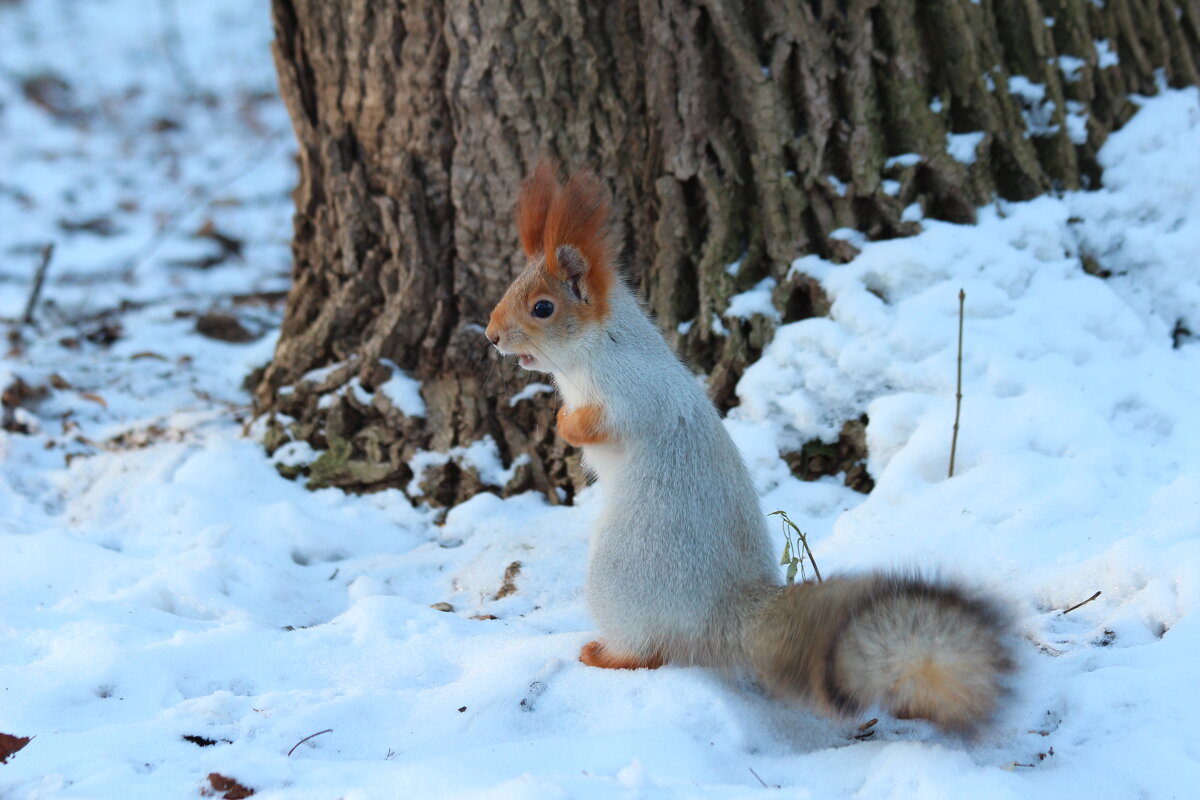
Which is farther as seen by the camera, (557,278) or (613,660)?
(557,278)

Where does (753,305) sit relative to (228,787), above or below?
above

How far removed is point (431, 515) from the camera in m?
3.27

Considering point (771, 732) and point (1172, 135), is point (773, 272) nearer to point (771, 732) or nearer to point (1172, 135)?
point (1172, 135)

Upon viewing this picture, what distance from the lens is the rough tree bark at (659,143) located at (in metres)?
3.06

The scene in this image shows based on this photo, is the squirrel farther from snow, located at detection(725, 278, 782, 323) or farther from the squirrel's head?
snow, located at detection(725, 278, 782, 323)

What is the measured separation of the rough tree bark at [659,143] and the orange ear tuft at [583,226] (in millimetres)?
932

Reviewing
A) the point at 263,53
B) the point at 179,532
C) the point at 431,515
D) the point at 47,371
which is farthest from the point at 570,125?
the point at 263,53

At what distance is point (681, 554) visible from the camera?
2.04 metres

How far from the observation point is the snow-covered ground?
1703 mm

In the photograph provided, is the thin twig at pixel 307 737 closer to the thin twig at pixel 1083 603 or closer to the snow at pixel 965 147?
the thin twig at pixel 1083 603

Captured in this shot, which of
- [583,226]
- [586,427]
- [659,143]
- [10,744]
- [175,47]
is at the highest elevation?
[175,47]

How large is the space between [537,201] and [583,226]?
145 millimetres

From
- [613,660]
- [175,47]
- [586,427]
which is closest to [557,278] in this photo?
[586,427]

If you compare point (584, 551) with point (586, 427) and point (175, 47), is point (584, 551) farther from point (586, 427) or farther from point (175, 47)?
A: point (175, 47)
